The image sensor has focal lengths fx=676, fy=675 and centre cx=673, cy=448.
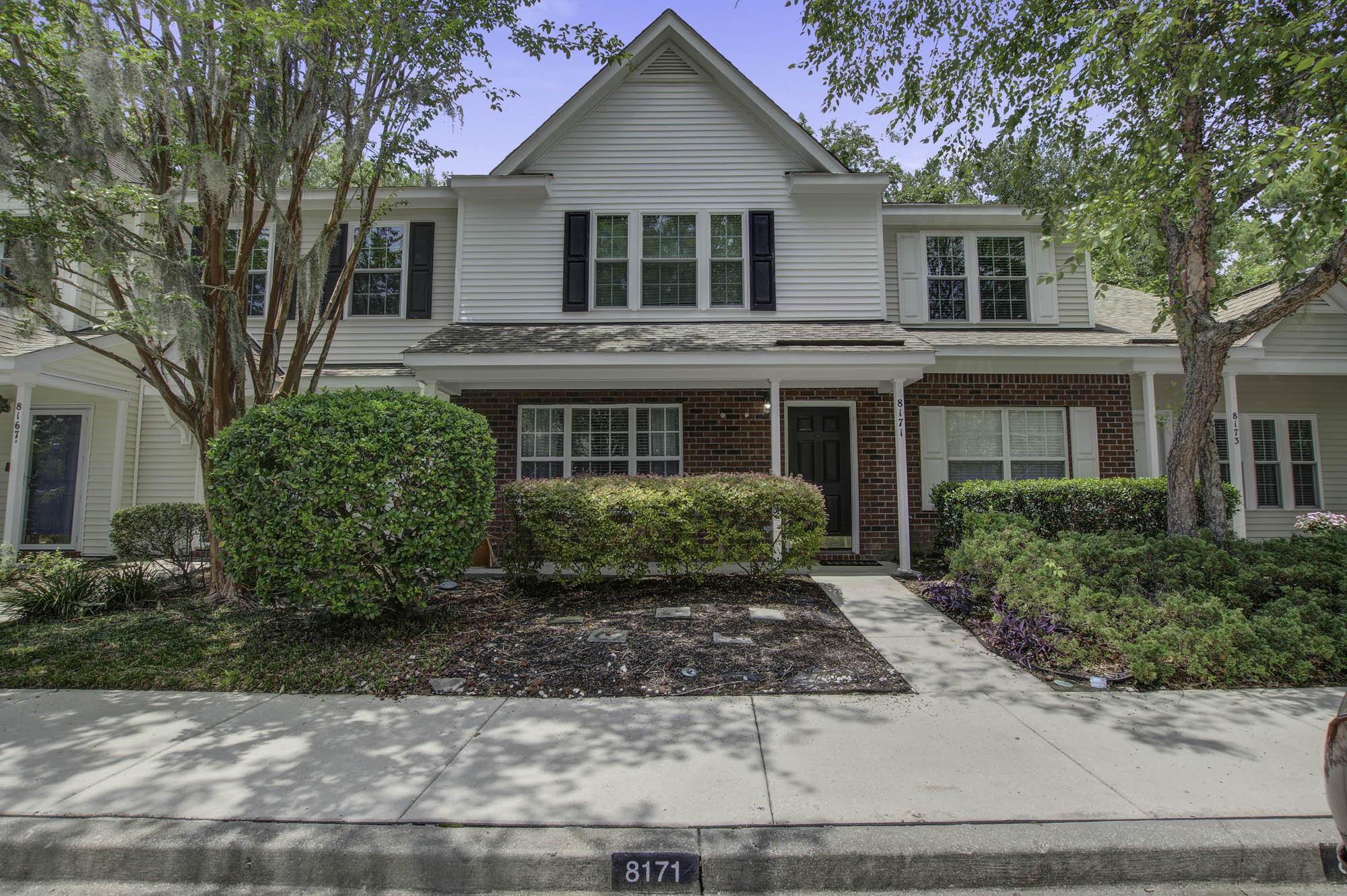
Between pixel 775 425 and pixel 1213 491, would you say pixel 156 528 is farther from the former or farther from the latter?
pixel 1213 491

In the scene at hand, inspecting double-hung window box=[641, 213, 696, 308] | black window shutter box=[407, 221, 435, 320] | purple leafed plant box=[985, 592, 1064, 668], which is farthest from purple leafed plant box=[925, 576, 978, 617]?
black window shutter box=[407, 221, 435, 320]

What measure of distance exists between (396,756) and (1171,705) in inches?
180

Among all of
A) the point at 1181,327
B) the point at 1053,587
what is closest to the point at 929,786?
the point at 1053,587

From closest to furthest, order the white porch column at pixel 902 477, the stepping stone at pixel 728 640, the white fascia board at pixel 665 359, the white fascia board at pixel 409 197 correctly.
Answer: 1. the stepping stone at pixel 728 640
2. the white fascia board at pixel 665 359
3. the white porch column at pixel 902 477
4. the white fascia board at pixel 409 197

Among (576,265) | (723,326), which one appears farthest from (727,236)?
(576,265)

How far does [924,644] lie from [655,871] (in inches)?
140

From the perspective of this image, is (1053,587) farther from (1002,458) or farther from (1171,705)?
(1002,458)

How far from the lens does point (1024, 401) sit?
394 inches

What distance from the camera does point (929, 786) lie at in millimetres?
3141

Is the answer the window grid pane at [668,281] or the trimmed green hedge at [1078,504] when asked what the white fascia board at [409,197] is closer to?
the window grid pane at [668,281]

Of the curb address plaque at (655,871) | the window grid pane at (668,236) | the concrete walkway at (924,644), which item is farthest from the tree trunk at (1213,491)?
the curb address plaque at (655,871)

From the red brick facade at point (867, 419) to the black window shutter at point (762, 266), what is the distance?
4.55ft

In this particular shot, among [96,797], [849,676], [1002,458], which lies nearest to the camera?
[96,797]

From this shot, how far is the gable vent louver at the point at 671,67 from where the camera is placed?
34.3 feet
